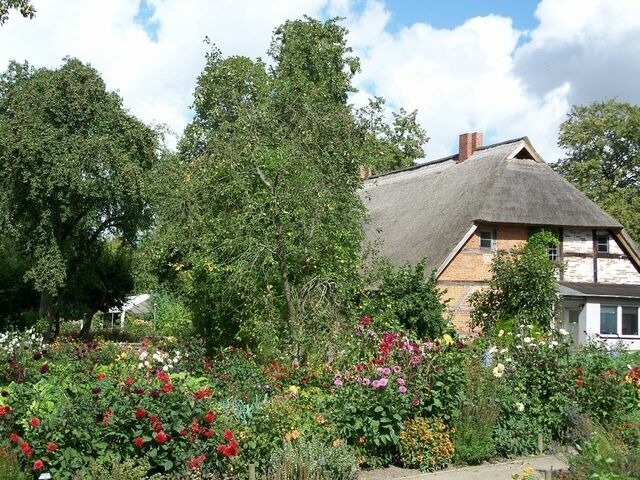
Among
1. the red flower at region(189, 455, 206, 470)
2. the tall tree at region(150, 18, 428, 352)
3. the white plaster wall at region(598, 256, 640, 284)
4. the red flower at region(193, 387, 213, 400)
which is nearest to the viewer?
the red flower at region(189, 455, 206, 470)

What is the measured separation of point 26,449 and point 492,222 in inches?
852

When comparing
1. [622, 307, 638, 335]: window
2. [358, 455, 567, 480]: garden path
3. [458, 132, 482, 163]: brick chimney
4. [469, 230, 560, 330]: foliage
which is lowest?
[358, 455, 567, 480]: garden path

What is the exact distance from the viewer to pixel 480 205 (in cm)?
2767

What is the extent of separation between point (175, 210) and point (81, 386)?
1137cm

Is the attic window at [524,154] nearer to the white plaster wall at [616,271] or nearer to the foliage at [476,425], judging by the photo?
the white plaster wall at [616,271]

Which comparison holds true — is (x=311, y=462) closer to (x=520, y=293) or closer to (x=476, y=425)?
(x=476, y=425)

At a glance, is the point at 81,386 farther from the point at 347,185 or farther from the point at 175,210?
the point at 175,210

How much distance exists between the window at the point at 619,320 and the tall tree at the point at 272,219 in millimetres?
13858

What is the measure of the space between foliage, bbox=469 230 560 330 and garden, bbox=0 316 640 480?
10.2 metres

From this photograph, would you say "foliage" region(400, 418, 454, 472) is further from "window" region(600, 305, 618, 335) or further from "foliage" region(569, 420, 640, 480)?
"window" region(600, 305, 618, 335)

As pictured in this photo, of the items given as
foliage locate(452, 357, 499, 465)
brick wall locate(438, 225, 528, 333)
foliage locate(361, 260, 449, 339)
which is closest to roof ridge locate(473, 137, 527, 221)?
brick wall locate(438, 225, 528, 333)

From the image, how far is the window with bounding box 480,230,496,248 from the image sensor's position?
2788 cm

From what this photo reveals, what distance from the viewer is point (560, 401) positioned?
10.9 meters

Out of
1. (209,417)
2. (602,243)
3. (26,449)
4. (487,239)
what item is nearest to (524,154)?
(602,243)
